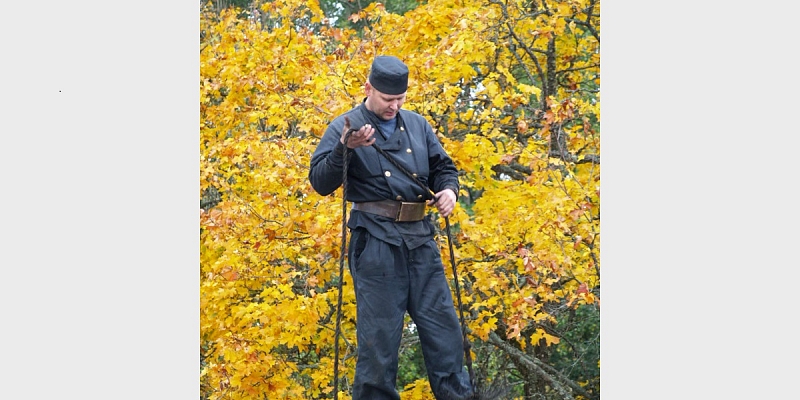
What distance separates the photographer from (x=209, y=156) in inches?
213

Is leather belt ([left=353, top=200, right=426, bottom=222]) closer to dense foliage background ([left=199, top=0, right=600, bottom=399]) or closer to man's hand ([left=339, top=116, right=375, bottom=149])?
man's hand ([left=339, top=116, right=375, bottom=149])

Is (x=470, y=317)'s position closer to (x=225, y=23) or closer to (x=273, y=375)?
(x=273, y=375)

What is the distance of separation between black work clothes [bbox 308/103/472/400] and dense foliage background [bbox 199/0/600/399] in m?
1.33

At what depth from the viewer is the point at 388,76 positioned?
10.9 ft

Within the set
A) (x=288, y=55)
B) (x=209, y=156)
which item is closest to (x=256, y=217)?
(x=209, y=156)

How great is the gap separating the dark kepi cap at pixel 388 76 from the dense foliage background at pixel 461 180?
1.45 metres

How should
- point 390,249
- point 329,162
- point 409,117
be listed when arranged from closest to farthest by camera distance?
point 329,162, point 390,249, point 409,117

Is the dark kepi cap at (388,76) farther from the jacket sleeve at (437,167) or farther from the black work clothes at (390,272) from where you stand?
the jacket sleeve at (437,167)

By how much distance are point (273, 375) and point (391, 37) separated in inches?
74.1

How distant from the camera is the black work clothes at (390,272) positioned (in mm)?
3273

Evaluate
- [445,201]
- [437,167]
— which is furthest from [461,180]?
[445,201]

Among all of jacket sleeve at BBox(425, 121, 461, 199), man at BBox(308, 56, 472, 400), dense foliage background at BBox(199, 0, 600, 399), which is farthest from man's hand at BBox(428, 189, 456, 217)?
dense foliage background at BBox(199, 0, 600, 399)

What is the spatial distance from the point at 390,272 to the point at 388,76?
655 millimetres

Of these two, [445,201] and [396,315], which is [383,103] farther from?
[396,315]
